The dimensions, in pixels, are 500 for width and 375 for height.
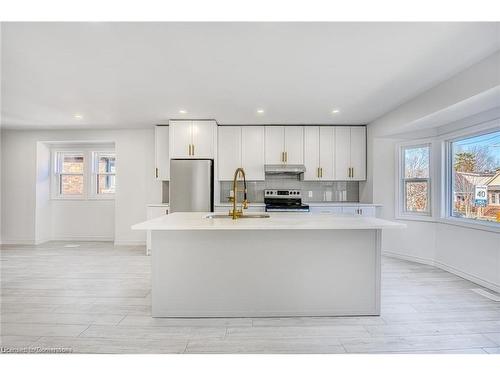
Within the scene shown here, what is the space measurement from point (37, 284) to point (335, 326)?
347 centimetres

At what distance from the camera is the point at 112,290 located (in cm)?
315

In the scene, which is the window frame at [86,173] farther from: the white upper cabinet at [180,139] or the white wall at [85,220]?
the white upper cabinet at [180,139]

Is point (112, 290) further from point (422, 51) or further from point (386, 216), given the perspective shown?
point (386, 216)

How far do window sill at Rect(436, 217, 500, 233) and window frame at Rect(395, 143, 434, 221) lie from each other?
0.29 m

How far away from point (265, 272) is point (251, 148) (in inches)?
120

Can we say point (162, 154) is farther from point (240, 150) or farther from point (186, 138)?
point (240, 150)

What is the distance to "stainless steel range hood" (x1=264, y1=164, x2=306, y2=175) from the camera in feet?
16.6

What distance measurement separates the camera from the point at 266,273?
252 cm

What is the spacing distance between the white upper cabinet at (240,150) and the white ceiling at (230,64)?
866mm

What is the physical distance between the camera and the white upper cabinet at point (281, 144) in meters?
5.17

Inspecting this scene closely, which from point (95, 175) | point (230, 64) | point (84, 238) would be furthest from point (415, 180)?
point (84, 238)

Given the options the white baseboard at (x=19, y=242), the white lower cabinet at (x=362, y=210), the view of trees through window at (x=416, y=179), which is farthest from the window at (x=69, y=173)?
the view of trees through window at (x=416, y=179)

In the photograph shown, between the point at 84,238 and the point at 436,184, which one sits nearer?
the point at 436,184
